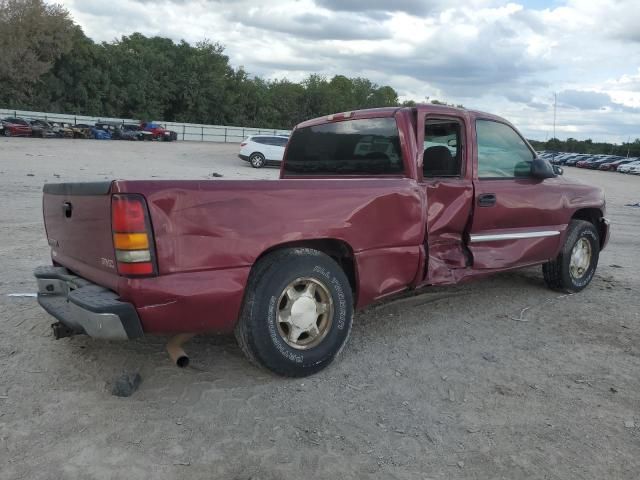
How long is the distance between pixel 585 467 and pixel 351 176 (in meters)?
2.83

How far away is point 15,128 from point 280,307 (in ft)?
132

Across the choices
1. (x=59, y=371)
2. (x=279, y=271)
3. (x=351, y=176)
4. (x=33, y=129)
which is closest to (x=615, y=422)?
(x=279, y=271)

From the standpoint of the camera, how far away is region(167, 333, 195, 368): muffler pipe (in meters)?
3.64

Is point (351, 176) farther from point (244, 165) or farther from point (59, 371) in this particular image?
point (244, 165)

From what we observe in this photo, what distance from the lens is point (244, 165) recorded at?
94.3 ft

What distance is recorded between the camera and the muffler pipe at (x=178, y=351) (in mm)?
3641

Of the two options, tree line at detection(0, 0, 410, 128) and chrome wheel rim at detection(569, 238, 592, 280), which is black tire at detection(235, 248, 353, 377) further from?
tree line at detection(0, 0, 410, 128)

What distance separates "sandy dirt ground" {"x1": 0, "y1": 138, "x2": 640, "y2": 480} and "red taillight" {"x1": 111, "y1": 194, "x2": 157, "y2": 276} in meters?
0.87

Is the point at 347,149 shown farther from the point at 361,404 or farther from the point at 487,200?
the point at 361,404

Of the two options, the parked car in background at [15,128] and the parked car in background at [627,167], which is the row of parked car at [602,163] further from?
the parked car in background at [15,128]

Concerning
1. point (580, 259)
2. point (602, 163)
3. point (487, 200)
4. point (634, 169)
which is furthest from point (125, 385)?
point (602, 163)

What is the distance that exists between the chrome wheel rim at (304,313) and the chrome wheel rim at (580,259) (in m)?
3.32

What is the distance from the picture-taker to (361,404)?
11.4 feet

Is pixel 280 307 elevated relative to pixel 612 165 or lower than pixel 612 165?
lower
